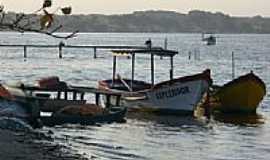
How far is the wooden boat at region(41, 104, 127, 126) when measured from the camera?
25.3 m

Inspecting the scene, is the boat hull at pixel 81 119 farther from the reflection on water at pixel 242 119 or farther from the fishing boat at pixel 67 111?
the reflection on water at pixel 242 119

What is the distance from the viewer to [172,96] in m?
31.4

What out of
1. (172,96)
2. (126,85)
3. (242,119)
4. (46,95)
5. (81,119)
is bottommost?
(242,119)

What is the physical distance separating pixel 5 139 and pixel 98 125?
7013mm

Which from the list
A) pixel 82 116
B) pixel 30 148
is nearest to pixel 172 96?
pixel 82 116

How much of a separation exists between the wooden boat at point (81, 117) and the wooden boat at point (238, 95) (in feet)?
24.7

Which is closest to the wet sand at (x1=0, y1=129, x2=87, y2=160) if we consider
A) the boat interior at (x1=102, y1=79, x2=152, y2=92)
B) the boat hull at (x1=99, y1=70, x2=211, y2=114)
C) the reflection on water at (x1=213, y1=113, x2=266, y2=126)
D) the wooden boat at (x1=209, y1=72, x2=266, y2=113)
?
the boat hull at (x1=99, y1=70, x2=211, y2=114)

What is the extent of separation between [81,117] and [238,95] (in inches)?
393

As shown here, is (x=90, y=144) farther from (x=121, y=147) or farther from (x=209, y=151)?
(x=209, y=151)

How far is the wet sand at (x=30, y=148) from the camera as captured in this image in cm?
1686

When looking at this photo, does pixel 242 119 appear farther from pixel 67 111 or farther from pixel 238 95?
pixel 67 111

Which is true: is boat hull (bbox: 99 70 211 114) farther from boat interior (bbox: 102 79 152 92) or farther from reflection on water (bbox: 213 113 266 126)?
boat interior (bbox: 102 79 152 92)

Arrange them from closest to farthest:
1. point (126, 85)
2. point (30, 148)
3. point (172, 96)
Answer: point (30, 148) < point (172, 96) < point (126, 85)

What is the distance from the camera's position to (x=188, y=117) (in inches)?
1224
